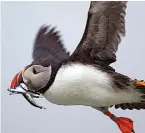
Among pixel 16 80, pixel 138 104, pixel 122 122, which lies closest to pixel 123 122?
pixel 122 122

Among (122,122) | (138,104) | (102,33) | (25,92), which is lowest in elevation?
(122,122)

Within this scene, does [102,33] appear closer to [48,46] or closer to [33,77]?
[33,77]

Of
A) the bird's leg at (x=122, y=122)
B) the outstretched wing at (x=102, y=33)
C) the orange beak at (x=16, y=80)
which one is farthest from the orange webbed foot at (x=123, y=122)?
the orange beak at (x=16, y=80)

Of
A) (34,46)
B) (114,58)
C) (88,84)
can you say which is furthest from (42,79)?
(34,46)

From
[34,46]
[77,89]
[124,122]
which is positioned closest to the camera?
[77,89]

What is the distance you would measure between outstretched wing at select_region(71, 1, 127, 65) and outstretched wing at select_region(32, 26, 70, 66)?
46 cm

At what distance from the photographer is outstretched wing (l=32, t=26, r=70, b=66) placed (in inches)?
122

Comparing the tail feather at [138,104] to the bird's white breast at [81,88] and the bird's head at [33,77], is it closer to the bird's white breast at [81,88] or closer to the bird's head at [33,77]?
the bird's white breast at [81,88]

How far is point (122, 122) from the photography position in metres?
2.91

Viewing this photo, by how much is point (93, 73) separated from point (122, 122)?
23.2 inches

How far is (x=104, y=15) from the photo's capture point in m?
2.46

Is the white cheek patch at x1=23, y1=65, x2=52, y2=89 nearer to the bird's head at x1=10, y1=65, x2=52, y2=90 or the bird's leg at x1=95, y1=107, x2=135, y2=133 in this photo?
the bird's head at x1=10, y1=65, x2=52, y2=90

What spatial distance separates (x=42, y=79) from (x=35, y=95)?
4.2 inches

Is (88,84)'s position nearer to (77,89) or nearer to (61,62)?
(77,89)
